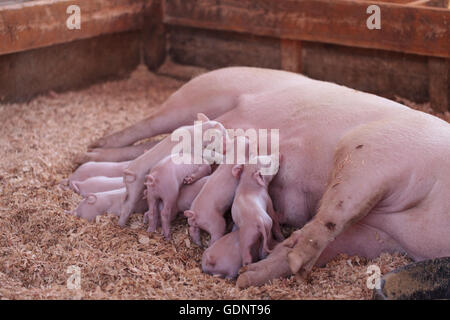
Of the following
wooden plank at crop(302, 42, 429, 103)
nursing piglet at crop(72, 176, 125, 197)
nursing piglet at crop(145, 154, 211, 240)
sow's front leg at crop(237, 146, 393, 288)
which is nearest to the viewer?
sow's front leg at crop(237, 146, 393, 288)

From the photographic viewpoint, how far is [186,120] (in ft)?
11.8

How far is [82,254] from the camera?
Answer: 2701 millimetres

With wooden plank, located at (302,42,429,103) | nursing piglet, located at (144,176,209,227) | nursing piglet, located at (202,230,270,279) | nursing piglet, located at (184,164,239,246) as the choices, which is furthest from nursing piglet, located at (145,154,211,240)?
wooden plank, located at (302,42,429,103)

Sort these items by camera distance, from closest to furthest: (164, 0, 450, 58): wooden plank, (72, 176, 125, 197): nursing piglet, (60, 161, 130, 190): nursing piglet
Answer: (72, 176, 125, 197): nursing piglet
(60, 161, 130, 190): nursing piglet
(164, 0, 450, 58): wooden plank

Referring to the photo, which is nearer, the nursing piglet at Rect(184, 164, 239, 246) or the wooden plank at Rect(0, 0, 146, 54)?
the nursing piglet at Rect(184, 164, 239, 246)

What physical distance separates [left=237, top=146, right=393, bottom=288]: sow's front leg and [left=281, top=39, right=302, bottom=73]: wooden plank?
2225mm

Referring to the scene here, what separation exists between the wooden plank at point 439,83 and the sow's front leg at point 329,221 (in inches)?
66.3

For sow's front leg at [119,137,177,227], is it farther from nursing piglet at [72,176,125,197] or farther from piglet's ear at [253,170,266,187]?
piglet's ear at [253,170,266,187]

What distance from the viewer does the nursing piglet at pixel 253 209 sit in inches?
98.0

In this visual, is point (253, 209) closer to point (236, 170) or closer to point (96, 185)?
point (236, 170)

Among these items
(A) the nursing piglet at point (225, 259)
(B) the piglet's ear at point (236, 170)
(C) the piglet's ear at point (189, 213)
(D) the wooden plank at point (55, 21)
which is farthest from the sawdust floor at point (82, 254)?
(D) the wooden plank at point (55, 21)

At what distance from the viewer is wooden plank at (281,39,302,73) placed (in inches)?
180

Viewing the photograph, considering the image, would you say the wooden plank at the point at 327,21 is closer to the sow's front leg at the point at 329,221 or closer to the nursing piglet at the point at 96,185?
the sow's front leg at the point at 329,221

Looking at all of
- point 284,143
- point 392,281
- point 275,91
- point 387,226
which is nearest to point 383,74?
point 275,91
